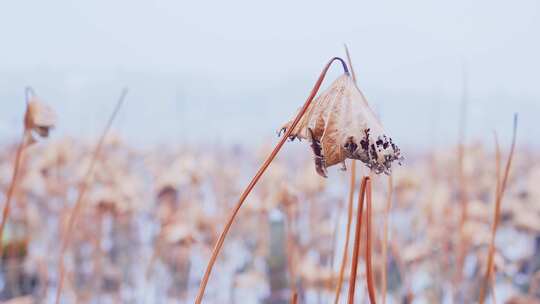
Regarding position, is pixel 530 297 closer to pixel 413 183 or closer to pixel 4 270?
pixel 413 183

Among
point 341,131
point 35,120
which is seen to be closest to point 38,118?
point 35,120

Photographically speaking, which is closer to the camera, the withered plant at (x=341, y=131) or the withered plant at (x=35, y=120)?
the withered plant at (x=341, y=131)

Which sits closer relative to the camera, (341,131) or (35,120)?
(341,131)

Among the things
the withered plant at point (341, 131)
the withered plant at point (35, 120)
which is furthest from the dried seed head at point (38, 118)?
the withered plant at point (341, 131)

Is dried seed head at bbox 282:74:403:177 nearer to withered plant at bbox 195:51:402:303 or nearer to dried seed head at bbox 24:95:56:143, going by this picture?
withered plant at bbox 195:51:402:303

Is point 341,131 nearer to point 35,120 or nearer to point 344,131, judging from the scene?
point 344,131

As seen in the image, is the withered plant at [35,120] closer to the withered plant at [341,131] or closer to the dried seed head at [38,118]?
the dried seed head at [38,118]
